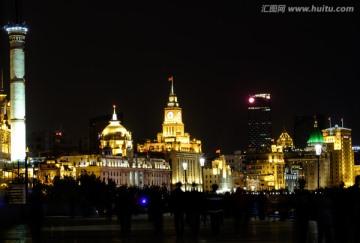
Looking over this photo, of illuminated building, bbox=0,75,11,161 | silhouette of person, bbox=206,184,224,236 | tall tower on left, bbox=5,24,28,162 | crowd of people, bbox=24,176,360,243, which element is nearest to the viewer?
crowd of people, bbox=24,176,360,243

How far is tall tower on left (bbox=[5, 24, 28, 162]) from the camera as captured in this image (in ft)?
473

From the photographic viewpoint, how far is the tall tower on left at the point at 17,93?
144 meters

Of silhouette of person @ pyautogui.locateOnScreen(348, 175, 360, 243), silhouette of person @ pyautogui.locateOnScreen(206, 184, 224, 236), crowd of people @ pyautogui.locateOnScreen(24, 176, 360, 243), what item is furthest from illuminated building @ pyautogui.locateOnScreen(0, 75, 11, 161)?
silhouette of person @ pyautogui.locateOnScreen(348, 175, 360, 243)

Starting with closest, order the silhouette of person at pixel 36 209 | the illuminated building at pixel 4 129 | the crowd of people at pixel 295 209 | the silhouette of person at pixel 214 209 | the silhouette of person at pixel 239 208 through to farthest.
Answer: the crowd of people at pixel 295 209 < the silhouette of person at pixel 36 209 < the silhouette of person at pixel 214 209 < the silhouette of person at pixel 239 208 < the illuminated building at pixel 4 129

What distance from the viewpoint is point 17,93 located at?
144 metres

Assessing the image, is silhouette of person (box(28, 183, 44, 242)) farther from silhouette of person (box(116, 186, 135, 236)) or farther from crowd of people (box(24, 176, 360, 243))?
silhouette of person (box(116, 186, 135, 236))

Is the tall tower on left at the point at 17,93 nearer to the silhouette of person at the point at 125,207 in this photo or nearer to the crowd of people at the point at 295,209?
the crowd of people at the point at 295,209

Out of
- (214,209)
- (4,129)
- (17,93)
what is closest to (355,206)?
(214,209)

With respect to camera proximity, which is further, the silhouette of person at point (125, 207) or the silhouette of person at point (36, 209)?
the silhouette of person at point (125, 207)

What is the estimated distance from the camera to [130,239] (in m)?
33.3

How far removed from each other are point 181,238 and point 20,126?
378 feet

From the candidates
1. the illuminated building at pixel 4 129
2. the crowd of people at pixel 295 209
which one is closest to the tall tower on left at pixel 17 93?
the illuminated building at pixel 4 129

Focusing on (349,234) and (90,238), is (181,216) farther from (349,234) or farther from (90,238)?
(349,234)

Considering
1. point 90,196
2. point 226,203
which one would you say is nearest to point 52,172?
point 90,196
